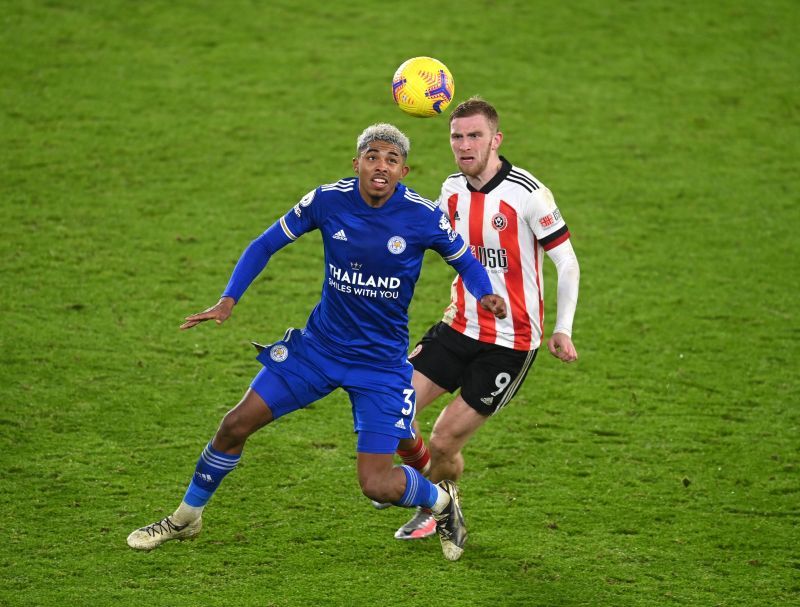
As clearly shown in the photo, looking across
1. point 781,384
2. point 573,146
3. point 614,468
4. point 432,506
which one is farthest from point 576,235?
point 432,506

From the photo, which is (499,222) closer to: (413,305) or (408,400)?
(408,400)

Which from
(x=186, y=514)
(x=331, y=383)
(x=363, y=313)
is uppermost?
(x=363, y=313)

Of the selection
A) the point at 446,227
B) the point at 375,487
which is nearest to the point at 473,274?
the point at 446,227

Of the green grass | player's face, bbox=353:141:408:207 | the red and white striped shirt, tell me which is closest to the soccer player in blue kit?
player's face, bbox=353:141:408:207

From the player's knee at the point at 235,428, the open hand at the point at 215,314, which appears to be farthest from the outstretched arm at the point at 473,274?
the player's knee at the point at 235,428

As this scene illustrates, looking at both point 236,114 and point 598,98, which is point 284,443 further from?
point 598,98

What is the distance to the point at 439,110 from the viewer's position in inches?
233

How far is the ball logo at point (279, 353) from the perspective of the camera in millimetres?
5316

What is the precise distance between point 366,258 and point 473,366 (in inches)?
39.8

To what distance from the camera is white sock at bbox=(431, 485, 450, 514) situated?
18.0 ft

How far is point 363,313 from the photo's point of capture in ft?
17.3

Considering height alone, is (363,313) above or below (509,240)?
below

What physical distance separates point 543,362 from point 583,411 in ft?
2.91

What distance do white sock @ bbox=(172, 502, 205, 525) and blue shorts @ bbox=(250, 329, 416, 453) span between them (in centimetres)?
69
